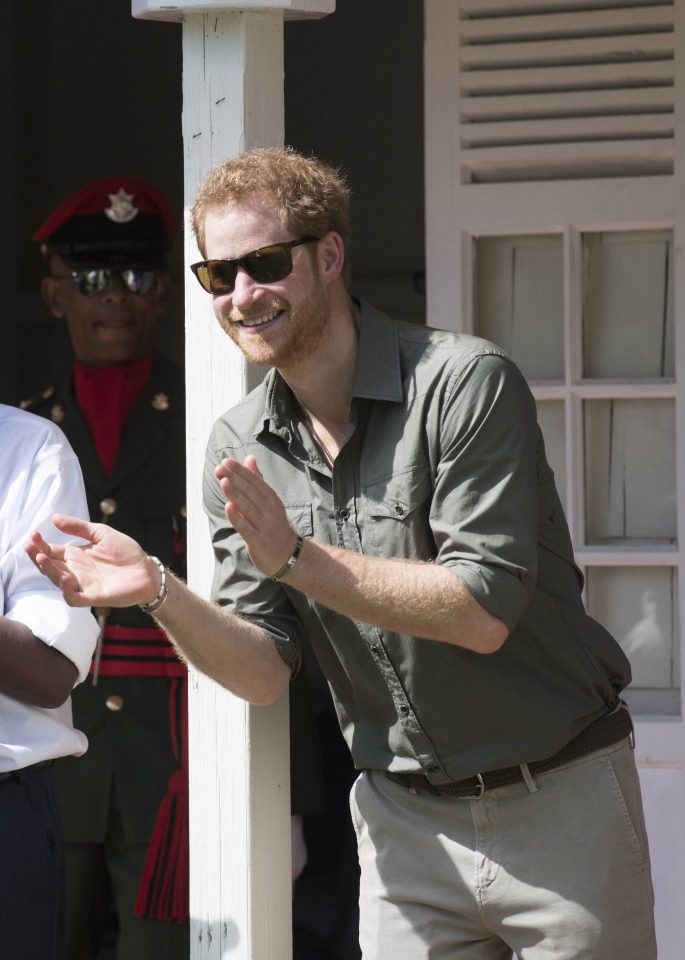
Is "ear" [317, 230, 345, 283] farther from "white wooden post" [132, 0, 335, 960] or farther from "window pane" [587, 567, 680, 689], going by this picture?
Result: "window pane" [587, 567, 680, 689]

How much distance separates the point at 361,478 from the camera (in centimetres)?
217

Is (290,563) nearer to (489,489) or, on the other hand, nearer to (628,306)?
(489,489)

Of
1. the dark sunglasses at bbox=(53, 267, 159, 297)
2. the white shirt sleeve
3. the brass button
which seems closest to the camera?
the white shirt sleeve

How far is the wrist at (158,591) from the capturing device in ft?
6.72

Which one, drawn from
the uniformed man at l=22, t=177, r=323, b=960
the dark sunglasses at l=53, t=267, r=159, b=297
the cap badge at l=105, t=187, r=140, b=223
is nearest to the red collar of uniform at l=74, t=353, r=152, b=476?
the uniformed man at l=22, t=177, r=323, b=960

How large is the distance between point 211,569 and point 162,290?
1.36m

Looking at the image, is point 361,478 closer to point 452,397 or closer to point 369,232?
point 452,397

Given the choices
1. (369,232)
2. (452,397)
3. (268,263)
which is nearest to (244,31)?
(268,263)

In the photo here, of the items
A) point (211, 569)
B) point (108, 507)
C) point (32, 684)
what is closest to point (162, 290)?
point (108, 507)

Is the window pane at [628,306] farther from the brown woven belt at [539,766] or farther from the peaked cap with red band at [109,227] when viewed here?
Result: the brown woven belt at [539,766]

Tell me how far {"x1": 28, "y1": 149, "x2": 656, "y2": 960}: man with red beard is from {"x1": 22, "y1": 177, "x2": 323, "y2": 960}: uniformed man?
1124 mm

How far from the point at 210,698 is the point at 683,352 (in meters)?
→ 1.32

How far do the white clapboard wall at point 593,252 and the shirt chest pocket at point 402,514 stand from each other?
113cm

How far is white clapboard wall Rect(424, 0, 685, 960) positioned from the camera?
3.18 metres
